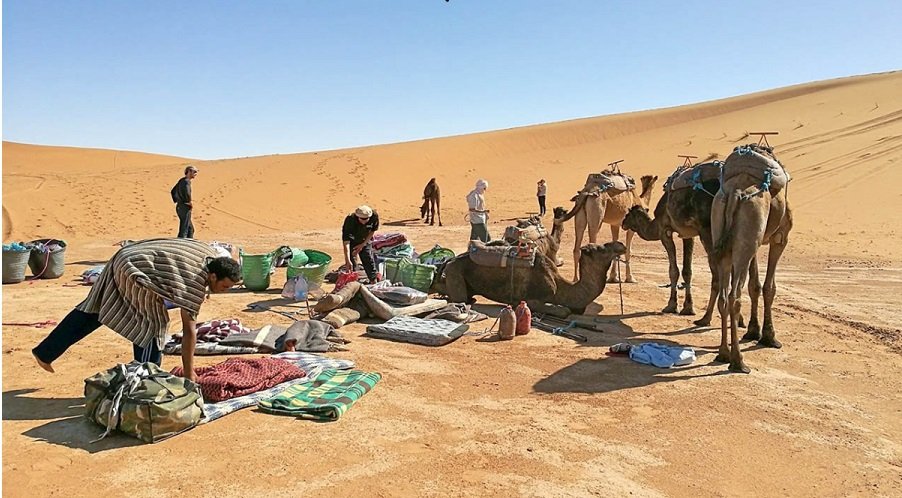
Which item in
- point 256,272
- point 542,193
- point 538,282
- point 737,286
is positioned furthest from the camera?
point 542,193

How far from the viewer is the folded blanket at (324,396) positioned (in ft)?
17.7

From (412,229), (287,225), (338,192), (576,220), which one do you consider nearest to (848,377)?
(576,220)

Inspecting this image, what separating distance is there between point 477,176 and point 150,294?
103 feet

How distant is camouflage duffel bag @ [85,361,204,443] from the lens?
4812 mm

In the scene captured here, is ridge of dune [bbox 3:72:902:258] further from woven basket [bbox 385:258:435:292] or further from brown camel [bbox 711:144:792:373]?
woven basket [bbox 385:258:435:292]

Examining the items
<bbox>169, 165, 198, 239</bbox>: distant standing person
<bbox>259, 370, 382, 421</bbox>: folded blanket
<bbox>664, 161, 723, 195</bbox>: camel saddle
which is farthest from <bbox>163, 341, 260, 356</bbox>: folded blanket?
<bbox>169, 165, 198, 239</bbox>: distant standing person

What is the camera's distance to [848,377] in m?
6.96

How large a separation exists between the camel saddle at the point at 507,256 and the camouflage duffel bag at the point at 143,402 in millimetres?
5009

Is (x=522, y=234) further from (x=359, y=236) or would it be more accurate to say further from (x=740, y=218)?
(x=740, y=218)

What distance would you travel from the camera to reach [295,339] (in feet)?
24.0

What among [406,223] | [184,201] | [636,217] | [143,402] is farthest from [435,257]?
[406,223]

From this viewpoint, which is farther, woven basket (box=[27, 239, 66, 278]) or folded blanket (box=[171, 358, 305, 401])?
woven basket (box=[27, 239, 66, 278])

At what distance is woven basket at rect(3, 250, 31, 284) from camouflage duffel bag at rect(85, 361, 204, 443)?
7.27 meters

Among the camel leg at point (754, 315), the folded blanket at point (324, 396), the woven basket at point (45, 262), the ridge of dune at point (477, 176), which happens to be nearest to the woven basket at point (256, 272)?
the woven basket at point (45, 262)
